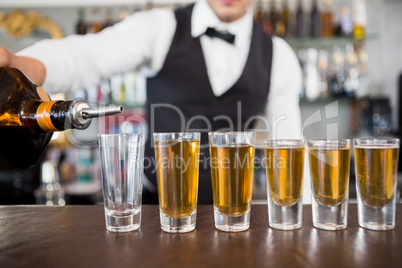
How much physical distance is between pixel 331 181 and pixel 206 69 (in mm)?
1167

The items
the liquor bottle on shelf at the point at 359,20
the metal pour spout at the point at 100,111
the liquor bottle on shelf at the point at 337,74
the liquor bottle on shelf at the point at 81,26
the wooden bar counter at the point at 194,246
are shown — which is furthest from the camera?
the liquor bottle on shelf at the point at 81,26

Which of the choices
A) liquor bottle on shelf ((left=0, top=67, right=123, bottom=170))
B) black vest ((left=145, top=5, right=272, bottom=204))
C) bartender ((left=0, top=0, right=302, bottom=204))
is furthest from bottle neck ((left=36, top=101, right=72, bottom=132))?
black vest ((left=145, top=5, right=272, bottom=204))

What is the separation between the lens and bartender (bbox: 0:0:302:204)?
5.79 feet

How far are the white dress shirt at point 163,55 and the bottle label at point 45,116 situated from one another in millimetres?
588

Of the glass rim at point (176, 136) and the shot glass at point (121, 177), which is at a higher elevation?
the glass rim at point (176, 136)

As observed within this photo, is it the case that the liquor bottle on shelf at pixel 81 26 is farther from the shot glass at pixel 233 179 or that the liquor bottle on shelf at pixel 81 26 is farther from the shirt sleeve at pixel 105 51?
the shot glass at pixel 233 179

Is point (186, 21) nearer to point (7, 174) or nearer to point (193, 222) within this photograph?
point (193, 222)

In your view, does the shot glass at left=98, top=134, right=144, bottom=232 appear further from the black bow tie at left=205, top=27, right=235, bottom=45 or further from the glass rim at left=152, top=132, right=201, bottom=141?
the black bow tie at left=205, top=27, right=235, bottom=45

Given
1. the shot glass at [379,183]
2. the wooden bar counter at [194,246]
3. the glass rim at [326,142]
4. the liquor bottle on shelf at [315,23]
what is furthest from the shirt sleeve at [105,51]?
the liquor bottle on shelf at [315,23]

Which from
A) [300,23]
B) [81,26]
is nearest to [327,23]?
[300,23]

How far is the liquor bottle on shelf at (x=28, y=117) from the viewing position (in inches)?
29.0

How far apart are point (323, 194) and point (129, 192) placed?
376mm

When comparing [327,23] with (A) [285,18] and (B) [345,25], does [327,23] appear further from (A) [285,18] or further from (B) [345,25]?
(A) [285,18]

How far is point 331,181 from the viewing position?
74cm
